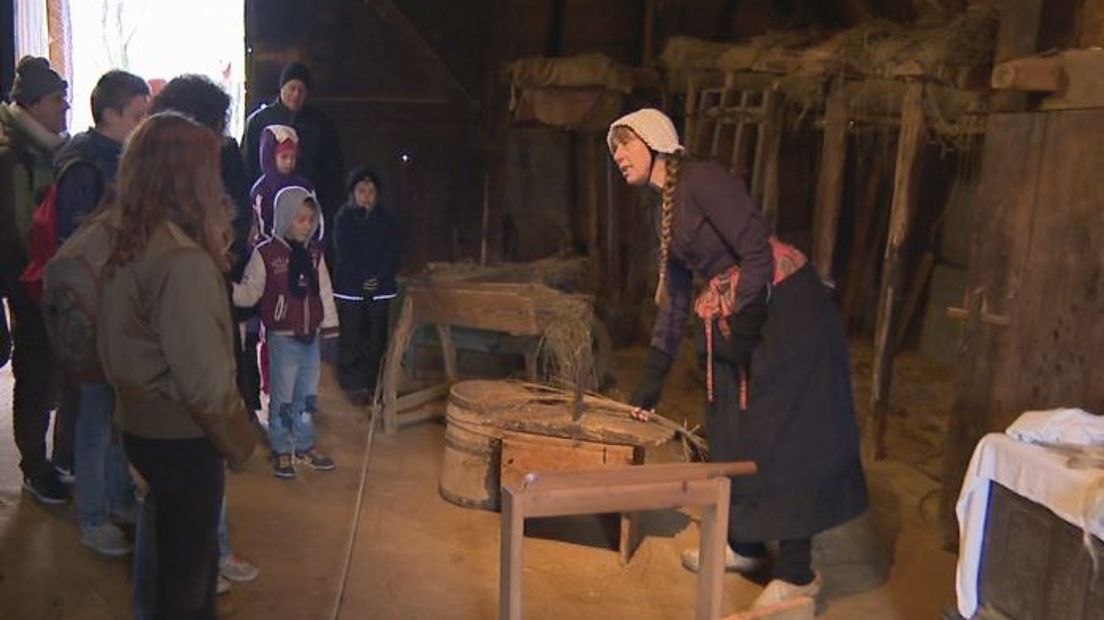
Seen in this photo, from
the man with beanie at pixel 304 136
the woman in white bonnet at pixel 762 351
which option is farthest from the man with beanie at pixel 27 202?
the woman in white bonnet at pixel 762 351

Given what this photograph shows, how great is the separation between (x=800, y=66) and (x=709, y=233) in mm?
2703

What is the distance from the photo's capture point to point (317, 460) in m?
4.79

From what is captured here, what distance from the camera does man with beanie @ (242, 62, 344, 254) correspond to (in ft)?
A: 17.7

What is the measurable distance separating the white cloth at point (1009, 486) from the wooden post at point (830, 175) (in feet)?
8.92

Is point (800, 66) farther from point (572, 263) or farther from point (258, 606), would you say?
point (258, 606)

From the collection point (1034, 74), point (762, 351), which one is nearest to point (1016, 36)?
point (1034, 74)

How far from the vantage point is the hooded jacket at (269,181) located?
4484 mm

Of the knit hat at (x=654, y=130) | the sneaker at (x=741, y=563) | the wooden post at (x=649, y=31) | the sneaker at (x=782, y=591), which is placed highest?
the wooden post at (x=649, y=31)

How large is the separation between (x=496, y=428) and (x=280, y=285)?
3.65 ft

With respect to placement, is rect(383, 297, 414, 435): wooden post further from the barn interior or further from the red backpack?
the red backpack

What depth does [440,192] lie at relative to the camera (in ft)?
26.1

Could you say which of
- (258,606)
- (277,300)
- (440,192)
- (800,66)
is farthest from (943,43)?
(440,192)

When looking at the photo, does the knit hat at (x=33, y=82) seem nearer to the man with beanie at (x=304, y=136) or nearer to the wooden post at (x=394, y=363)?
the man with beanie at (x=304, y=136)

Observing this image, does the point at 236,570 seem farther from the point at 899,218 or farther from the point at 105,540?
the point at 899,218
